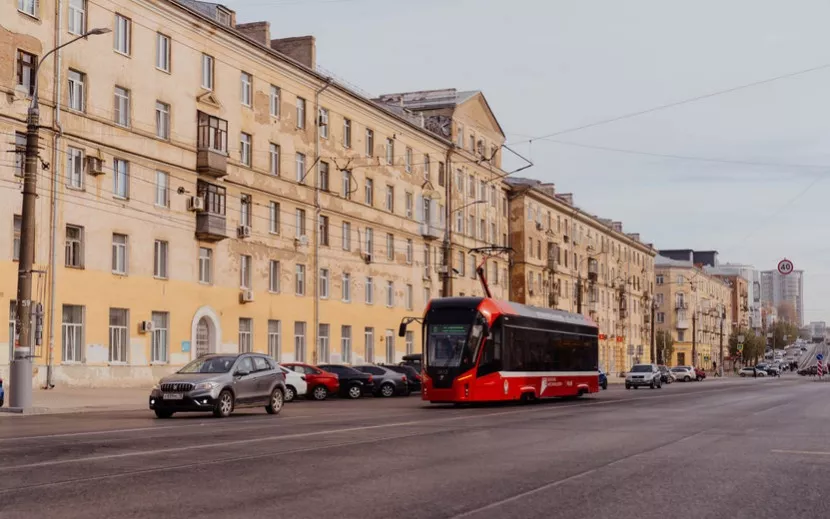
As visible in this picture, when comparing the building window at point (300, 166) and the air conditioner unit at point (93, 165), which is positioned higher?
the building window at point (300, 166)

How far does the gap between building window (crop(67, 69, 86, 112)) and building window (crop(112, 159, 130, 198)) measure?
269 cm

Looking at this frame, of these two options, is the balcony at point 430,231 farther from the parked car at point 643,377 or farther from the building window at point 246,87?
the building window at point 246,87

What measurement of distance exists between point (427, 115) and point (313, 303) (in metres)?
23.2

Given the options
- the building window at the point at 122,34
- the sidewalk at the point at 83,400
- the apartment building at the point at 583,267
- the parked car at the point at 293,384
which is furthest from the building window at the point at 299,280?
the apartment building at the point at 583,267

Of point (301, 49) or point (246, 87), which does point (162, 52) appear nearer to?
point (246, 87)

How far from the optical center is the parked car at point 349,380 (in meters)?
42.0

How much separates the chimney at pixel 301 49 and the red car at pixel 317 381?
20823mm

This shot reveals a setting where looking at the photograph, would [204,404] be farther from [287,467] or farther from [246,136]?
[246,136]

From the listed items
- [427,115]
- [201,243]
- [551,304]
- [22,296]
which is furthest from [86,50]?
[551,304]

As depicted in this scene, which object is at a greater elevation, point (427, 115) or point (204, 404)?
point (427, 115)

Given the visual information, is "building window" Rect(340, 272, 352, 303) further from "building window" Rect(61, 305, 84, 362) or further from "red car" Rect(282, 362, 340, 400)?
"building window" Rect(61, 305, 84, 362)

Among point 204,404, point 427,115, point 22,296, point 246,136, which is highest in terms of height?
point 427,115

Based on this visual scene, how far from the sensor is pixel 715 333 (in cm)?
16050

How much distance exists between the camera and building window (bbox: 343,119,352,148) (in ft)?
190
